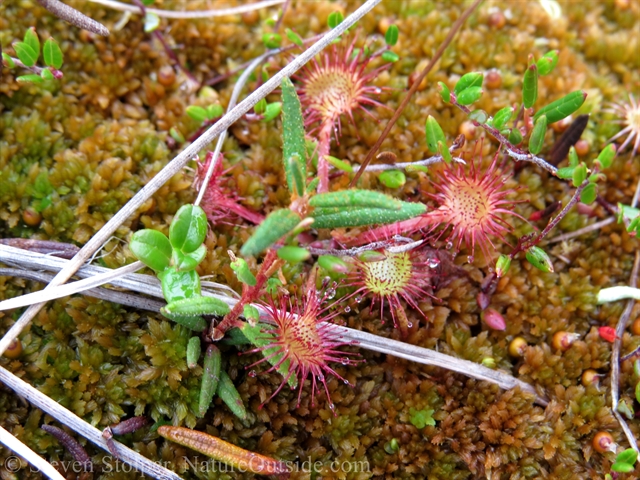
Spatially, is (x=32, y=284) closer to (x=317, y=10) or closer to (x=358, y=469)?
(x=358, y=469)

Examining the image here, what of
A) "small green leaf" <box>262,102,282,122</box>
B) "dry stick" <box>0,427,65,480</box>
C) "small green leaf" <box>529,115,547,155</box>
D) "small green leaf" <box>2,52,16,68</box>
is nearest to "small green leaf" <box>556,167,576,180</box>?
"small green leaf" <box>529,115,547,155</box>

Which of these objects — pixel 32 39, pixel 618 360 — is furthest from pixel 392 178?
pixel 32 39

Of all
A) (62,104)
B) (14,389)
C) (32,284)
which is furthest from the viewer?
(62,104)

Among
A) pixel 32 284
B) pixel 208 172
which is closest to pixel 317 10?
pixel 208 172

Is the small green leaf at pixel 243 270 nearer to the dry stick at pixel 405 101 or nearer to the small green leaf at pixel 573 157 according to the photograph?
the dry stick at pixel 405 101

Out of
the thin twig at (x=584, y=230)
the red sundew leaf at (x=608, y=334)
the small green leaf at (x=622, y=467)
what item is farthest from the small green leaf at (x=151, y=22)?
the small green leaf at (x=622, y=467)

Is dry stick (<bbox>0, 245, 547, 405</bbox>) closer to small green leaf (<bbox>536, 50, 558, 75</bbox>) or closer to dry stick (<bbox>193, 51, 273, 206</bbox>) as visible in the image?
dry stick (<bbox>193, 51, 273, 206</bbox>)
